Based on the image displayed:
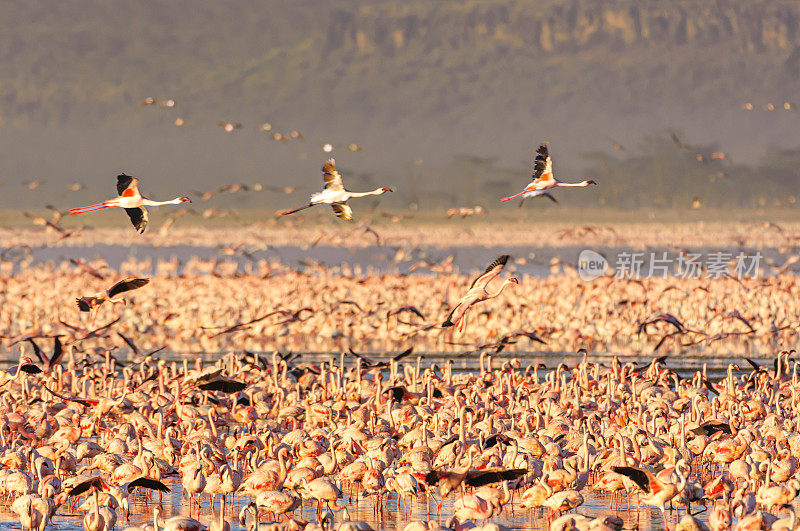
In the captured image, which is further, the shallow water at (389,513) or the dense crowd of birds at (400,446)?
the shallow water at (389,513)

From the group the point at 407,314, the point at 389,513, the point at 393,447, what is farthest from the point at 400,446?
the point at 407,314

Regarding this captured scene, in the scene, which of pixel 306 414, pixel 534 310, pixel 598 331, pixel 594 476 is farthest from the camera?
pixel 534 310

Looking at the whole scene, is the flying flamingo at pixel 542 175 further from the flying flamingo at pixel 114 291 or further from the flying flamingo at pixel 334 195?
the flying flamingo at pixel 114 291

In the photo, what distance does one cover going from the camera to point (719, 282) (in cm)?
4212

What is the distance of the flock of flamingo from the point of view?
13.8m

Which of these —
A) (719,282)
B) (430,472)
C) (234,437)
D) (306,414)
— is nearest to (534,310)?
(719,282)

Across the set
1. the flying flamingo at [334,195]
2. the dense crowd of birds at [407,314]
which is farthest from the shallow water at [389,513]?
the dense crowd of birds at [407,314]

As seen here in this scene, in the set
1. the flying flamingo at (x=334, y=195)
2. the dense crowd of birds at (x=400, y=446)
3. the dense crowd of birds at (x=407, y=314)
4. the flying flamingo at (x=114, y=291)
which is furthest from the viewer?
the dense crowd of birds at (x=407, y=314)

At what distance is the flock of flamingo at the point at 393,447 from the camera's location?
13812 mm

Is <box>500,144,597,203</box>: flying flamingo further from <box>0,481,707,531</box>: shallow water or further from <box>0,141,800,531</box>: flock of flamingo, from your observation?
<box>0,481,707,531</box>: shallow water

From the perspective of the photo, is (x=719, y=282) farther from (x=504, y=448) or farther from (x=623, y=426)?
(x=504, y=448)

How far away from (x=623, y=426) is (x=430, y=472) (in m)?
4.95

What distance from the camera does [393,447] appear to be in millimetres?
15906

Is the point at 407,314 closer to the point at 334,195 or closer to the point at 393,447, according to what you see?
the point at 334,195
